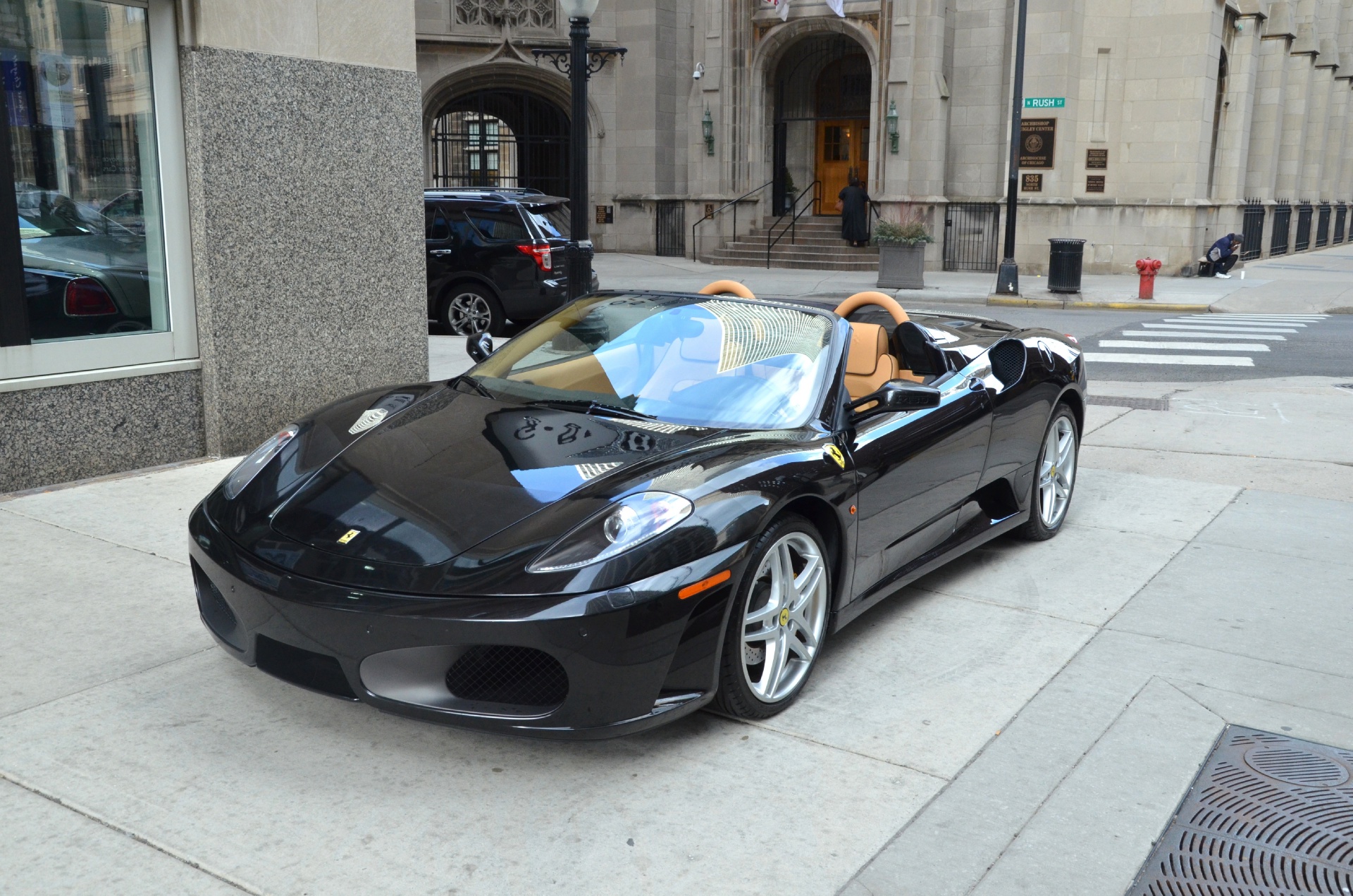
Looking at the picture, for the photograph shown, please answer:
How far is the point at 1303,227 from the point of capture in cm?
3803

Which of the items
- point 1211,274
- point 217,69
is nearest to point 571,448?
point 217,69

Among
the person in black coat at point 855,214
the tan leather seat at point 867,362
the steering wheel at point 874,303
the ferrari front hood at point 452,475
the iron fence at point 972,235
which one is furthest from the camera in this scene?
the person in black coat at point 855,214

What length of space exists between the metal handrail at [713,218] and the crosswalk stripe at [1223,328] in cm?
1369

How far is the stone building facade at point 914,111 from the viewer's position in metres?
26.5

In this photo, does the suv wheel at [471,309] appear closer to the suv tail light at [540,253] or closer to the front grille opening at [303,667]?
the suv tail light at [540,253]

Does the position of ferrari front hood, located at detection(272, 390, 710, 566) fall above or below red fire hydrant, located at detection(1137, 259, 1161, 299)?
above

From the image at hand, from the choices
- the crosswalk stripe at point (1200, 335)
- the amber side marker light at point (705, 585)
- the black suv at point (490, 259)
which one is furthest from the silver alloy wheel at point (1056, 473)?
the crosswalk stripe at point (1200, 335)

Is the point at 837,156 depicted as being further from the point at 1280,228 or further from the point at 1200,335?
the point at 1200,335

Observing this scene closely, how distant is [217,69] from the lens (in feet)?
24.1

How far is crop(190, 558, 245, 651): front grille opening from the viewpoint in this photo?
3.83 m

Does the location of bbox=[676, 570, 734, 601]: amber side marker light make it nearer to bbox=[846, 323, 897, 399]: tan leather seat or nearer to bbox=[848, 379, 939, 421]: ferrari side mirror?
bbox=[848, 379, 939, 421]: ferrari side mirror

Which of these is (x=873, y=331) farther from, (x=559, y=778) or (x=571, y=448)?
(x=559, y=778)

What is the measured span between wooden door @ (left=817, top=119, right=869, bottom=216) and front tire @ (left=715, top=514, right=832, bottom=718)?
27610 mm

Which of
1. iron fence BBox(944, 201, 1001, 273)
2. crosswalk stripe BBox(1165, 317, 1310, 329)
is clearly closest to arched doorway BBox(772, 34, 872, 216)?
iron fence BBox(944, 201, 1001, 273)
